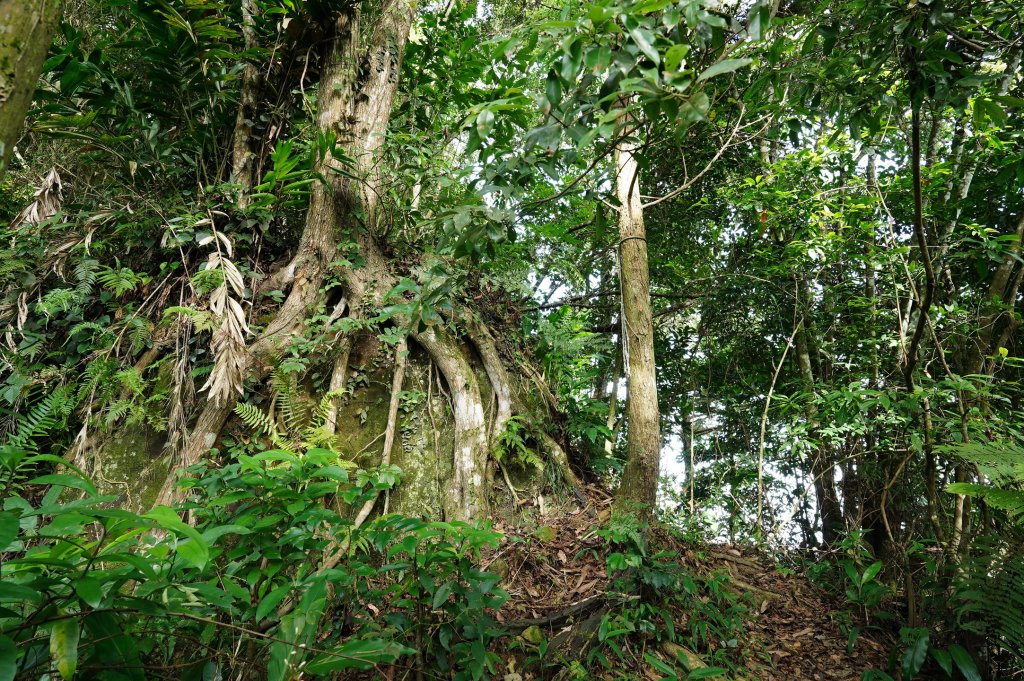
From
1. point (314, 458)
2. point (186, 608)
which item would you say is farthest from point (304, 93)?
point (186, 608)

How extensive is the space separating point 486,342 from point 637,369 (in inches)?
60.2

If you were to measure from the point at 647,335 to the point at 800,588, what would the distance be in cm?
256

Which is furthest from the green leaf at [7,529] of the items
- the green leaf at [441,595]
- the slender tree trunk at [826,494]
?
the slender tree trunk at [826,494]

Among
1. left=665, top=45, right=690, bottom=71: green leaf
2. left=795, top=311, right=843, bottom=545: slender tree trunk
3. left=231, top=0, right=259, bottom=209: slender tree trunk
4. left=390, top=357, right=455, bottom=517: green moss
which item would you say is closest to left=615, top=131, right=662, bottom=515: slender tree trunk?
left=390, top=357, right=455, bottom=517: green moss

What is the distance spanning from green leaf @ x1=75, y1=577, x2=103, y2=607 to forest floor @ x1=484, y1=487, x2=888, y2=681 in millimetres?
2298

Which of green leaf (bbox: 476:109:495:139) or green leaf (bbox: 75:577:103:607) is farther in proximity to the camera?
green leaf (bbox: 476:109:495:139)

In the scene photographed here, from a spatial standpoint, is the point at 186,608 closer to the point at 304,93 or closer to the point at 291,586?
the point at 291,586

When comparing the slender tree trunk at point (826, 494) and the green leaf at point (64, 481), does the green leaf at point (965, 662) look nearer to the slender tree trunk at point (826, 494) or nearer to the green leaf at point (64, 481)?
the slender tree trunk at point (826, 494)

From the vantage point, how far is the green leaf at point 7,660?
114cm

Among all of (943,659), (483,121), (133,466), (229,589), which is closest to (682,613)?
(943,659)

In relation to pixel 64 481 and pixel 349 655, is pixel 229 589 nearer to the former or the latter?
pixel 349 655

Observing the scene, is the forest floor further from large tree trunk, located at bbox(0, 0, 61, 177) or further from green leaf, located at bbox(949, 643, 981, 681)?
large tree trunk, located at bbox(0, 0, 61, 177)

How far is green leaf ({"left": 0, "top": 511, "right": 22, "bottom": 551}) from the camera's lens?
1.19 metres

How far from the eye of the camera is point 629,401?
13.2 feet
